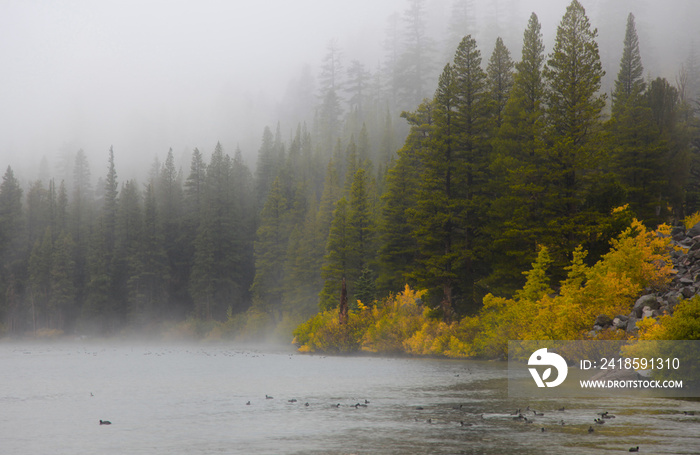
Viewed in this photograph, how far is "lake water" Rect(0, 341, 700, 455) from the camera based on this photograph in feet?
44.5

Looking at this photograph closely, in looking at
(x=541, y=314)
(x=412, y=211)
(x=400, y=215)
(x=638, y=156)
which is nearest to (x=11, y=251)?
(x=400, y=215)

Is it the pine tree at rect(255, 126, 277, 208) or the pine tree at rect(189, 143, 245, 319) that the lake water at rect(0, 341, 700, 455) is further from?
the pine tree at rect(255, 126, 277, 208)

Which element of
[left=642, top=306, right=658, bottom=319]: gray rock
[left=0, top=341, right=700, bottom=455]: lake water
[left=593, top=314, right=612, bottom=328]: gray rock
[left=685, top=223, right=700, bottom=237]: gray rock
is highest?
[left=685, top=223, right=700, bottom=237]: gray rock

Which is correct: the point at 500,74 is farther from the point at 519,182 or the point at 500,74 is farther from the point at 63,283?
the point at 63,283

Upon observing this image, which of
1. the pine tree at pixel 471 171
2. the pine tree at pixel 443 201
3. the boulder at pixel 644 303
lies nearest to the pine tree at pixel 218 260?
the pine tree at pixel 443 201

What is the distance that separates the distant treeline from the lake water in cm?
1804

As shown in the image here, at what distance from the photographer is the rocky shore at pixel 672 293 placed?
30.8 meters

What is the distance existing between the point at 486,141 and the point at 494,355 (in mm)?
17878

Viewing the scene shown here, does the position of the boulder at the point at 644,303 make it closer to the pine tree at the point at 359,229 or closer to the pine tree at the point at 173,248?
the pine tree at the point at 359,229

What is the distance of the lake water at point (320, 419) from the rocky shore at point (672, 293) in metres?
6.85

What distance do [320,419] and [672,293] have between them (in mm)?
22682

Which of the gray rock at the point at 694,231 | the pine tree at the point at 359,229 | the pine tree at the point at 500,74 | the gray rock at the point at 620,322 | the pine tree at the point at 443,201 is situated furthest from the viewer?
the pine tree at the point at 359,229

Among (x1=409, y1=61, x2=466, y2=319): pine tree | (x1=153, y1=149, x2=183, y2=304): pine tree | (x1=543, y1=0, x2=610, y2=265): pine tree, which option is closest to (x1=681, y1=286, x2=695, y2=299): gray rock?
(x1=543, y1=0, x2=610, y2=265): pine tree

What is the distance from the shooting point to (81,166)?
146 m
